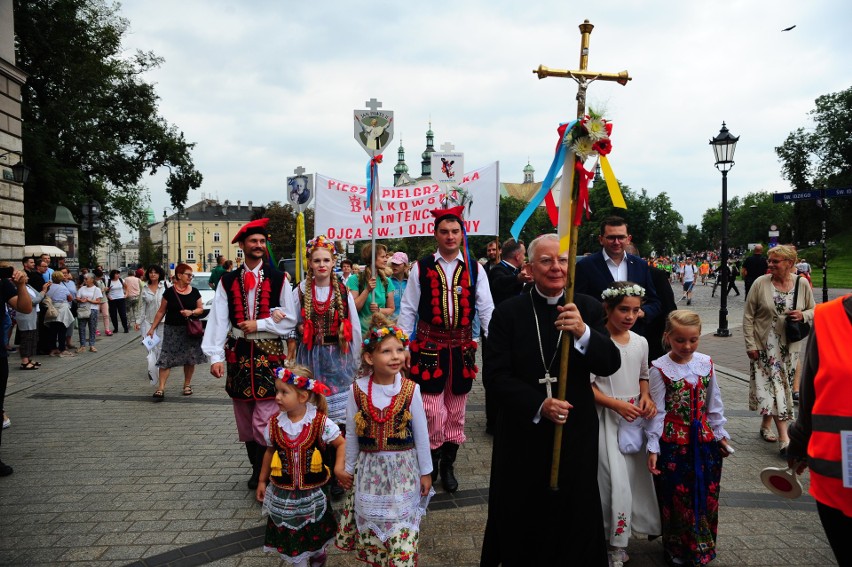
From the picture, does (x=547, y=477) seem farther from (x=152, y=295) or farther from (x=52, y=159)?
(x=52, y=159)

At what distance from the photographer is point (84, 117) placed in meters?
26.7

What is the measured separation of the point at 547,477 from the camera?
2.99 metres

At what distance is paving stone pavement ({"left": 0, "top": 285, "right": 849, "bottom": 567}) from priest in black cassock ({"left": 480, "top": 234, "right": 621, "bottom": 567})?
2.93ft

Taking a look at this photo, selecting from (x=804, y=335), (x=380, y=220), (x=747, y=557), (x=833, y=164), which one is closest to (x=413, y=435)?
(x=747, y=557)

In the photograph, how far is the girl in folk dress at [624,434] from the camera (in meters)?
3.53

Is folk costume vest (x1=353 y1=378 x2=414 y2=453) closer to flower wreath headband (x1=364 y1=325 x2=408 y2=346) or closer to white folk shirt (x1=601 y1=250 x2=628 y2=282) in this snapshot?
flower wreath headband (x1=364 y1=325 x2=408 y2=346)

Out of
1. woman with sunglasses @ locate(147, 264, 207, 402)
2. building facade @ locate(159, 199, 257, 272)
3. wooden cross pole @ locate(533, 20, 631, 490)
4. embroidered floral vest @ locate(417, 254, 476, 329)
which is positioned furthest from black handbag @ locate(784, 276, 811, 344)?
building facade @ locate(159, 199, 257, 272)

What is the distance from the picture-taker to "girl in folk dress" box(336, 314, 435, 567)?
327 cm

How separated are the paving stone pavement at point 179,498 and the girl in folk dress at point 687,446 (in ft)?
0.95

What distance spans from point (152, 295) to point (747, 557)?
31.0 feet

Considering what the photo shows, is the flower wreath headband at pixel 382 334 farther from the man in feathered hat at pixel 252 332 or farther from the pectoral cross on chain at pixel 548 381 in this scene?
the man in feathered hat at pixel 252 332

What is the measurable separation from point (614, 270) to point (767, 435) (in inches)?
109

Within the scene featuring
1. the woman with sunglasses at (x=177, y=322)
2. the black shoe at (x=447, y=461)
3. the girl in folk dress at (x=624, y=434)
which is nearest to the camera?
the girl in folk dress at (x=624, y=434)

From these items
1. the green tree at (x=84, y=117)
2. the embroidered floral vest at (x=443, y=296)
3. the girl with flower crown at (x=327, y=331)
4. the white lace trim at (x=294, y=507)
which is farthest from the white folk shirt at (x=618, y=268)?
the green tree at (x=84, y=117)
